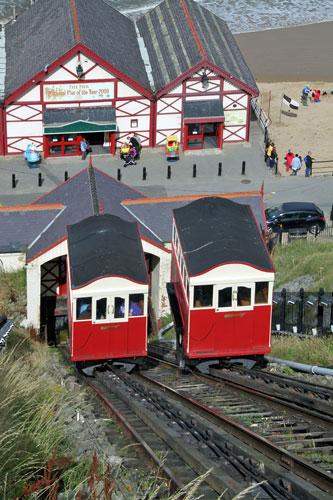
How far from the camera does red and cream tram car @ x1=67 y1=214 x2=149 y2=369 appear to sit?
20547 mm

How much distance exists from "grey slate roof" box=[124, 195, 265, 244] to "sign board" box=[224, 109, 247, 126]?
13.0m

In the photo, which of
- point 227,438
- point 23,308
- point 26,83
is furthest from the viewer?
point 26,83

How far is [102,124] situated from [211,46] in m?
7.98

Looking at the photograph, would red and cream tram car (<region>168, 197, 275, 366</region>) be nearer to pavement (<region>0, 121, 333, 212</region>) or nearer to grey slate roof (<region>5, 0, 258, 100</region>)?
pavement (<region>0, 121, 333, 212</region>)

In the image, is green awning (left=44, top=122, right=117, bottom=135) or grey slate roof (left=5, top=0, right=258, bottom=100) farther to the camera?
grey slate roof (left=5, top=0, right=258, bottom=100)

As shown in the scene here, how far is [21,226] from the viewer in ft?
102

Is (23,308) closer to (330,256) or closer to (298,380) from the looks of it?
(330,256)

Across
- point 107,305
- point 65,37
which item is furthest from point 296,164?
point 107,305

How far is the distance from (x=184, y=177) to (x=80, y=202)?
1215 centimetres

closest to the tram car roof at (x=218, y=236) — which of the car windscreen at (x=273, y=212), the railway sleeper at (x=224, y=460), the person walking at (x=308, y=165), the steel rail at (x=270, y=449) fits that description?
the steel rail at (x=270, y=449)

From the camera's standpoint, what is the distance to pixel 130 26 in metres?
→ 49.9

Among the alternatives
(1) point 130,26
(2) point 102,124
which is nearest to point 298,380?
(2) point 102,124

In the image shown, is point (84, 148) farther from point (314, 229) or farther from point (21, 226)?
point (314, 229)

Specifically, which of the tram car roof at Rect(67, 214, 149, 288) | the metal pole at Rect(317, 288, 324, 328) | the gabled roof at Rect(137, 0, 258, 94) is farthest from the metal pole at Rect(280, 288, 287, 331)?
the gabled roof at Rect(137, 0, 258, 94)
